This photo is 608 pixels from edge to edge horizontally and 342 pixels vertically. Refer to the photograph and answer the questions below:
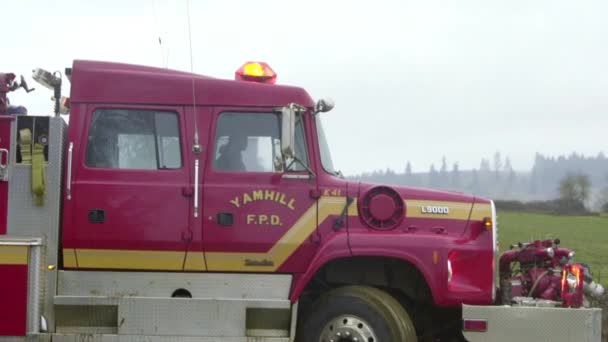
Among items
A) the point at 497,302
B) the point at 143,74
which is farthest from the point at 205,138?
the point at 497,302

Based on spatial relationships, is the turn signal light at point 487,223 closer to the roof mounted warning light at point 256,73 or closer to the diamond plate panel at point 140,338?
the diamond plate panel at point 140,338

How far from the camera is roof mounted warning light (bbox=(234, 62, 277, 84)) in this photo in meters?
7.02

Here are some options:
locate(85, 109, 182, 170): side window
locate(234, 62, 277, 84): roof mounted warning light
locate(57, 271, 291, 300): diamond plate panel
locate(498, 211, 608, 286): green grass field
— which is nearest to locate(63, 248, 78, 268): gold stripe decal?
locate(57, 271, 291, 300): diamond plate panel

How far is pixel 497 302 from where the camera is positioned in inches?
279

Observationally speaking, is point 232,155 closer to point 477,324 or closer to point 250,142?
point 250,142

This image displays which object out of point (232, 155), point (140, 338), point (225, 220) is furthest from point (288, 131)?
point (140, 338)

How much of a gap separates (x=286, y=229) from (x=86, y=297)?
180cm

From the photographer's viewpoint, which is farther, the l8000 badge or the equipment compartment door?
the l8000 badge

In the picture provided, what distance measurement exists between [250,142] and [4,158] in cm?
212

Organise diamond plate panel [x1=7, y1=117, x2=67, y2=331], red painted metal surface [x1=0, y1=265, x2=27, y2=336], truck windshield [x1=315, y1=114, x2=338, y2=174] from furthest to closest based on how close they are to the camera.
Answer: truck windshield [x1=315, y1=114, x2=338, y2=174]
diamond plate panel [x1=7, y1=117, x2=67, y2=331]
red painted metal surface [x1=0, y1=265, x2=27, y2=336]

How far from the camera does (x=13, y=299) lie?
21.2 feet

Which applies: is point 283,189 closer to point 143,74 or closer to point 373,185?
point 373,185

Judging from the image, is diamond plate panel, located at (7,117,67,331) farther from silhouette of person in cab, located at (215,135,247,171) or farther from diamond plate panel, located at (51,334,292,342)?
silhouette of person in cab, located at (215,135,247,171)

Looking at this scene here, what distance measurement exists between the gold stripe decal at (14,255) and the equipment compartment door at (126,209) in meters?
0.33
